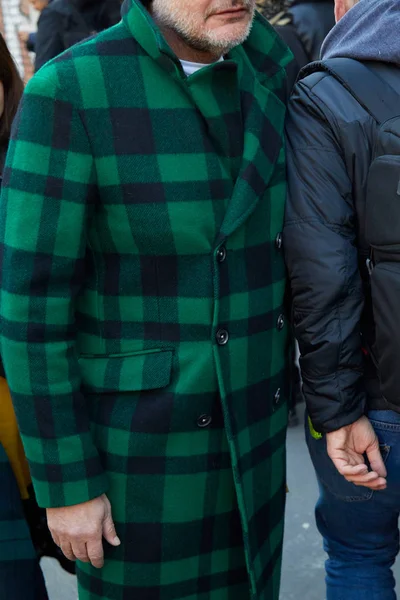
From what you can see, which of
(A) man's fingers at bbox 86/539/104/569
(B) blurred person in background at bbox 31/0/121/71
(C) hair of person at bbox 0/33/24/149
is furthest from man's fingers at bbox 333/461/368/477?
(B) blurred person in background at bbox 31/0/121/71

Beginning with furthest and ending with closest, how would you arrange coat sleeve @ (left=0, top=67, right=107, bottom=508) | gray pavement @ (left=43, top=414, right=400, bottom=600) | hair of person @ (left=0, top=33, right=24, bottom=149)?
gray pavement @ (left=43, top=414, right=400, bottom=600) → hair of person @ (left=0, top=33, right=24, bottom=149) → coat sleeve @ (left=0, top=67, right=107, bottom=508)

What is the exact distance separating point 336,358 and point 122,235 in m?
0.57

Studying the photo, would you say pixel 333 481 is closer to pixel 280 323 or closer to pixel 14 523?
pixel 280 323

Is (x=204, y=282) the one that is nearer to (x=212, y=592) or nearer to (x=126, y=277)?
(x=126, y=277)

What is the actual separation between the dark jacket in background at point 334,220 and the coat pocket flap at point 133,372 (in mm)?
349

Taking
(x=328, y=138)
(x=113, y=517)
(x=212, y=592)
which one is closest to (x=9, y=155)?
(x=328, y=138)

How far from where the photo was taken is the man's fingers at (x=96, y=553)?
71.9 inches

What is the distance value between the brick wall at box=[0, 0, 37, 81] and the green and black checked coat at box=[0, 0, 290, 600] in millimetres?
9365

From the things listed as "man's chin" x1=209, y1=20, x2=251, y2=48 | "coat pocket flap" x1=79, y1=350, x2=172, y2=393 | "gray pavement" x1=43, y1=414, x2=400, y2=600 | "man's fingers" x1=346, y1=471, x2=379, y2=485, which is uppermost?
"man's chin" x1=209, y1=20, x2=251, y2=48

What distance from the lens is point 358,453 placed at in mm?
1977

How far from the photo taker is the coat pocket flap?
5.91ft

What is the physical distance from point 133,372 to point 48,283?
0.89ft

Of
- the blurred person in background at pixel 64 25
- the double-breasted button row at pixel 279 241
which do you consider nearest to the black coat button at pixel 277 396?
the double-breasted button row at pixel 279 241

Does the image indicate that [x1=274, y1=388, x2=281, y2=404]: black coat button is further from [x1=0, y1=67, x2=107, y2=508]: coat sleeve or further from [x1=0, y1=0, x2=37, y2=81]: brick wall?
[x1=0, y1=0, x2=37, y2=81]: brick wall
